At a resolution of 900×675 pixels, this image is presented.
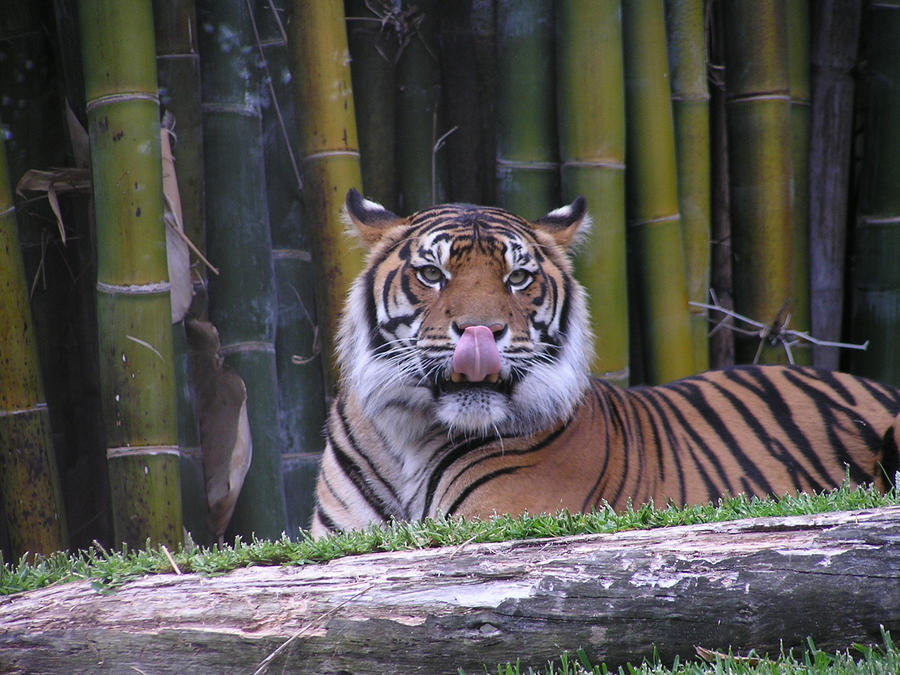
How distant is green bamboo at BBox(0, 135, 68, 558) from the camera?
3467 millimetres

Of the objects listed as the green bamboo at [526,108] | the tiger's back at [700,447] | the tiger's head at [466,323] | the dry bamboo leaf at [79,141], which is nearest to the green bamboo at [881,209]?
the tiger's back at [700,447]

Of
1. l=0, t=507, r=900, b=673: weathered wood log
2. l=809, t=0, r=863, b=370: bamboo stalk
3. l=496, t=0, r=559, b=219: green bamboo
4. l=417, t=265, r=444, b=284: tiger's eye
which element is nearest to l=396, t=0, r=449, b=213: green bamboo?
l=496, t=0, r=559, b=219: green bamboo

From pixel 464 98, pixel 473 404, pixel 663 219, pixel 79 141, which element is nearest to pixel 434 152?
pixel 464 98

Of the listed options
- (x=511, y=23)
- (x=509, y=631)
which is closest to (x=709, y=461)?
(x=509, y=631)

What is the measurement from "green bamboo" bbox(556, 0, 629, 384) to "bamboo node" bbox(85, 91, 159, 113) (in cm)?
171

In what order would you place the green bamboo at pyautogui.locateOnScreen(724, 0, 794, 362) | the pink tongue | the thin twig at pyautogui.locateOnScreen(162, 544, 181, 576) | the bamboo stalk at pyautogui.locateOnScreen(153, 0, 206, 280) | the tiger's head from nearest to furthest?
the thin twig at pyautogui.locateOnScreen(162, 544, 181, 576) → the pink tongue → the tiger's head → the bamboo stalk at pyautogui.locateOnScreen(153, 0, 206, 280) → the green bamboo at pyautogui.locateOnScreen(724, 0, 794, 362)

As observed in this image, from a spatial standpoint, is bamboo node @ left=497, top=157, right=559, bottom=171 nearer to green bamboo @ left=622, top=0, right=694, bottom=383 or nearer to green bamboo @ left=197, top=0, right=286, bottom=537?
green bamboo @ left=622, top=0, right=694, bottom=383

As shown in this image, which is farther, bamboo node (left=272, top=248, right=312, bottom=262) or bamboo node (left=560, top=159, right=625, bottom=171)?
bamboo node (left=272, top=248, right=312, bottom=262)

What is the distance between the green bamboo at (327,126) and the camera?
3.87 m

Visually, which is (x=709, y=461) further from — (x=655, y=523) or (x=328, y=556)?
(x=328, y=556)

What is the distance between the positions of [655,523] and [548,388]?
85 cm

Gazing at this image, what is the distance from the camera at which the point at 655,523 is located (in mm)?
2359

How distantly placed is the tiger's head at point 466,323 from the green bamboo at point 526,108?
756mm

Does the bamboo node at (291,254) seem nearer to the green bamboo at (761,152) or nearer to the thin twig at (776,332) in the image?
the thin twig at (776,332)
